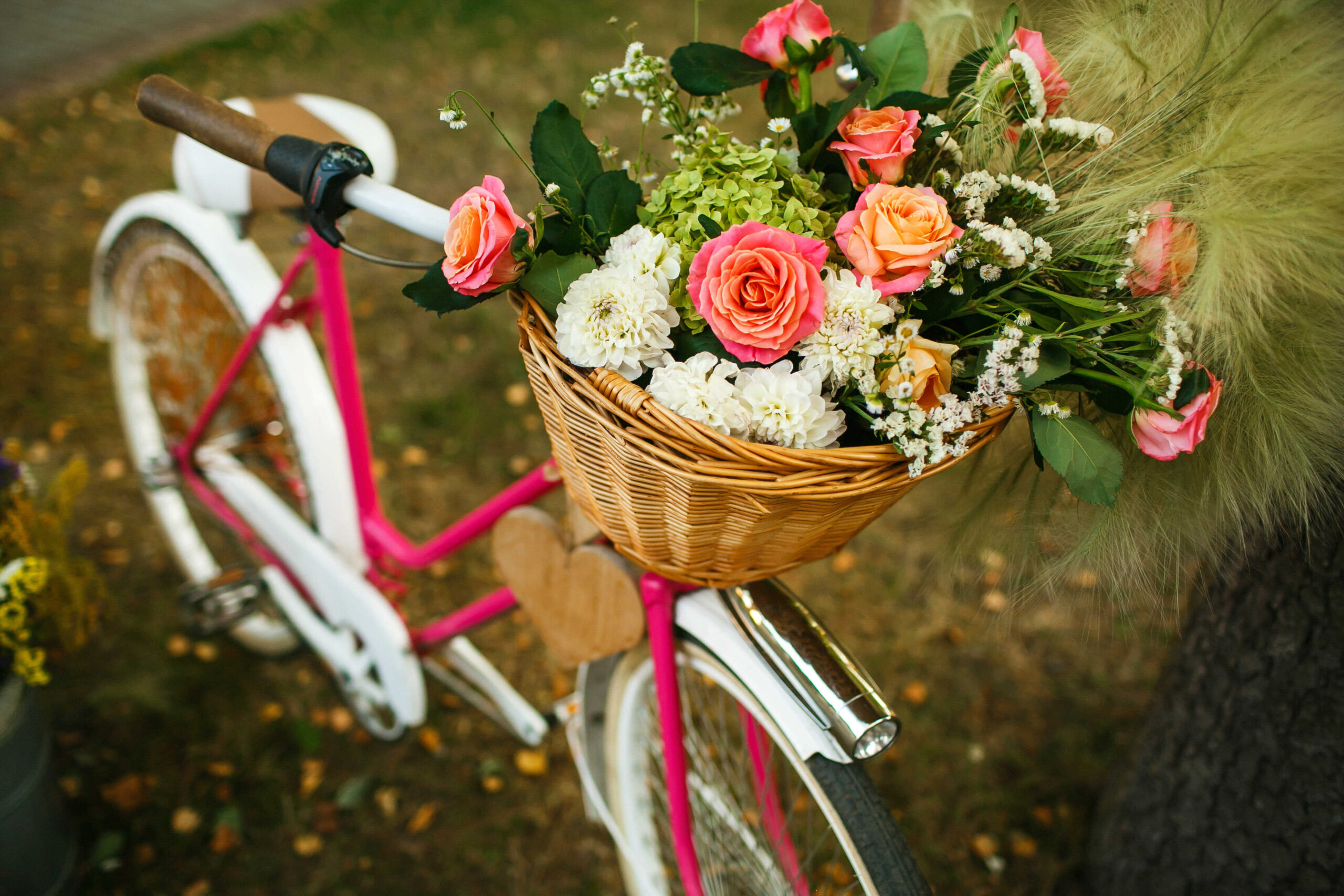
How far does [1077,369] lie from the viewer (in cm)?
91

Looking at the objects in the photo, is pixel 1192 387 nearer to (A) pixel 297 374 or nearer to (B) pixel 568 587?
(B) pixel 568 587

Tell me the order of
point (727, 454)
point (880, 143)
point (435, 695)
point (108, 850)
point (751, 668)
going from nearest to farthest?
1. point (727, 454)
2. point (880, 143)
3. point (751, 668)
4. point (108, 850)
5. point (435, 695)

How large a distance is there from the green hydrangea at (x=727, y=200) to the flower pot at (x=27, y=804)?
63.3 inches

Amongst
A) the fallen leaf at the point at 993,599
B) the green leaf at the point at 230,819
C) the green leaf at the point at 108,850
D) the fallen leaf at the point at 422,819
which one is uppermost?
the green leaf at the point at 108,850

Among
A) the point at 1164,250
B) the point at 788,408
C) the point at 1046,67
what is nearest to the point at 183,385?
the point at 788,408

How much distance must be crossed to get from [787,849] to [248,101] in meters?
1.83

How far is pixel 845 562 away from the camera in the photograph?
2877mm

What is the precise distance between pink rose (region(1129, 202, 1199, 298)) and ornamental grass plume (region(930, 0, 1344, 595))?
0.6 inches

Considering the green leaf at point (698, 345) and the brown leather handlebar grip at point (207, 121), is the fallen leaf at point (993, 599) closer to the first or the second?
the green leaf at point (698, 345)

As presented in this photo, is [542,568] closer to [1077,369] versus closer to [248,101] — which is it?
[1077,369]

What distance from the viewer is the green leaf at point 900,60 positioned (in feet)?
3.46

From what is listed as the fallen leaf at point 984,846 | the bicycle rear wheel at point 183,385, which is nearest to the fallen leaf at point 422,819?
the bicycle rear wheel at point 183,385

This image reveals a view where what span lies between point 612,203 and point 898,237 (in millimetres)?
327

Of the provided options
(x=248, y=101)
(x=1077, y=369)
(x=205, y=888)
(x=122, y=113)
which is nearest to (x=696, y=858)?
(x=1077, y=369)
